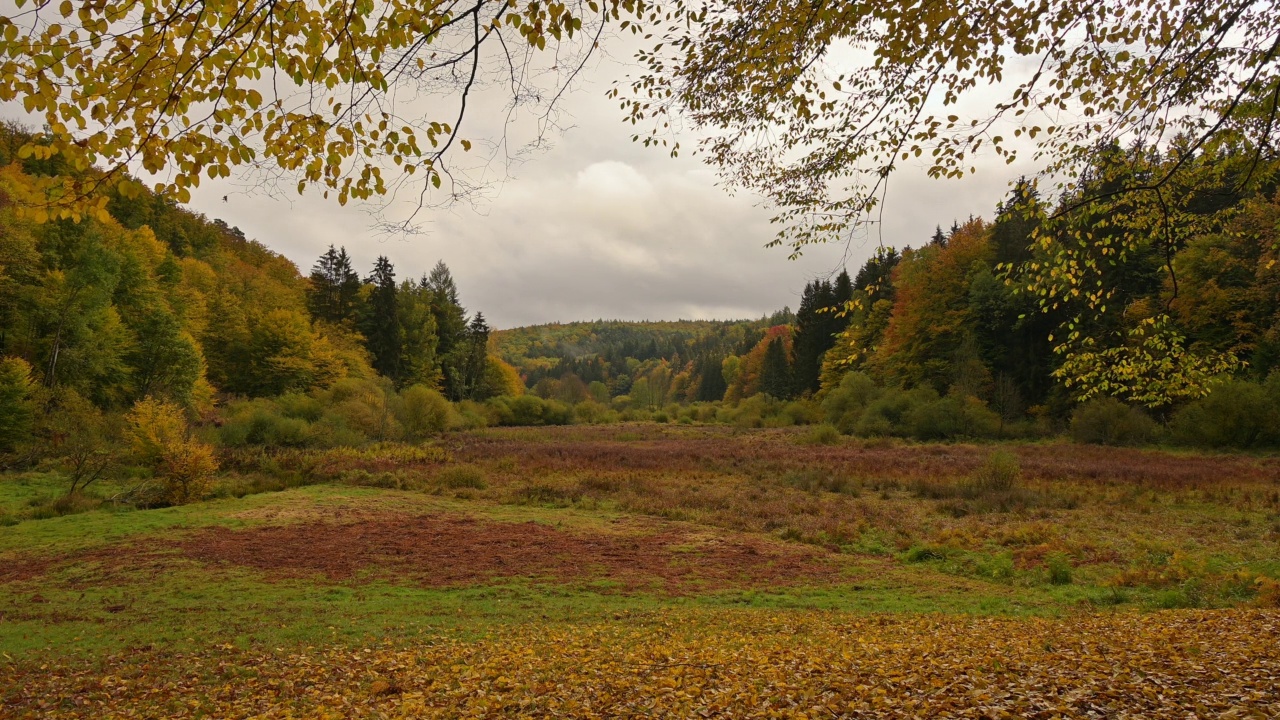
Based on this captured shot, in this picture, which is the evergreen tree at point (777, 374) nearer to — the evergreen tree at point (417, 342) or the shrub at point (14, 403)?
the evergreen tree at point (417, 342)

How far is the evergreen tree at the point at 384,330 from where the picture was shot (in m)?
59.5

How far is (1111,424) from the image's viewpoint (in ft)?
112

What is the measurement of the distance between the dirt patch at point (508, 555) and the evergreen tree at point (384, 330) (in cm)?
4478

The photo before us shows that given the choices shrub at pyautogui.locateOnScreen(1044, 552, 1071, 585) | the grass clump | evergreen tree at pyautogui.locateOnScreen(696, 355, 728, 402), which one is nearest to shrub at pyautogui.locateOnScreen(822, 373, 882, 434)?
the grass clump

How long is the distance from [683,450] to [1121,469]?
67.2ft

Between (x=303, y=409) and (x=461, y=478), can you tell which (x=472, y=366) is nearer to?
(x=303, y=409)

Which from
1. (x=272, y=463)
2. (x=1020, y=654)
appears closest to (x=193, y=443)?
(x=272, y=463)

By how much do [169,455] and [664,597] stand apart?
63.9ft

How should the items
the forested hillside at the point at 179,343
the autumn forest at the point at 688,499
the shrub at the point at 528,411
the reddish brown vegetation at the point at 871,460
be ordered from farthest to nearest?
the shrub at the point at 528,411 < the forested hillside at the point at 179,343 < the reddish brown vegetation at the point at 871,460 < the autumn forest at the point at 688,499

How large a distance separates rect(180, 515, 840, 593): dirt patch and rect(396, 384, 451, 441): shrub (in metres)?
25.5

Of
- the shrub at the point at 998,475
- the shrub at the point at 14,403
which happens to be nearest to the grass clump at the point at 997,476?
the shrub at the point at 998,475

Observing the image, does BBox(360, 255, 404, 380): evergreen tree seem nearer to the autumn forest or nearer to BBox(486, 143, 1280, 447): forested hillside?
the autumn forest

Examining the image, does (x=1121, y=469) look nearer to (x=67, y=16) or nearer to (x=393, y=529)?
(x=393, y=529)

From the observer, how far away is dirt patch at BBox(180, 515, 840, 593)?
1220cm
